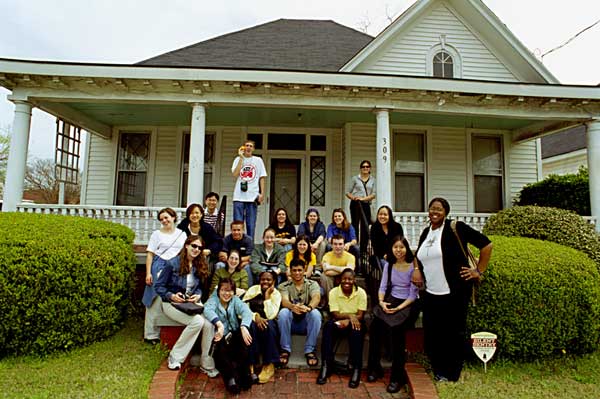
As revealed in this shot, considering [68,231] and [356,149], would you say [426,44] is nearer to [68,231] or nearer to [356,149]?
[356,149]

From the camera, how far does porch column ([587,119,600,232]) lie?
6.45 m

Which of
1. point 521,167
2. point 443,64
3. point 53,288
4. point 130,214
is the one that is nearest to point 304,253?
point 53,288

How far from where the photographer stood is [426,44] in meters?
8.48

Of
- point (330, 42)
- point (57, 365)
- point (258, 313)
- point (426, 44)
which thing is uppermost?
point (330, 42)

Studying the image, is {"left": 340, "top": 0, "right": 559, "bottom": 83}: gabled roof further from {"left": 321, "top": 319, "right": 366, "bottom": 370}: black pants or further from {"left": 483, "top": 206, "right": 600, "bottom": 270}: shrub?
{"left": 321, "top": 319, "right": 366, "bottom": 370}: black pants

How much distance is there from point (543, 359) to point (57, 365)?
4.99m

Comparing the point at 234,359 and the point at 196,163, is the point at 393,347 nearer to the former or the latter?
the point at 234,359

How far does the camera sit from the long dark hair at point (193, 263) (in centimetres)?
377

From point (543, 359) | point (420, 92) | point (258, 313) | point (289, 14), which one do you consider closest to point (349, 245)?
point (258, 313)

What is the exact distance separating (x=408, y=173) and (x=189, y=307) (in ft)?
20.6

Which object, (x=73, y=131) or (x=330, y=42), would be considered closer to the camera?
(x=73, y=131)

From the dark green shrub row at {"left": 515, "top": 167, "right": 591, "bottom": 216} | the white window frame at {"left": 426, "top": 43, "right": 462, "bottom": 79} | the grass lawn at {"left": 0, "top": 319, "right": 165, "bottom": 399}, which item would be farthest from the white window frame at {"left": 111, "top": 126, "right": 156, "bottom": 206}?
the dark green shrub row at {"left": 515, "top": 167, "right": 591, "bottom": 216}

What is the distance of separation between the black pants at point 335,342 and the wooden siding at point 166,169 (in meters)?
5.77

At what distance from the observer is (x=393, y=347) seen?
351 centimetres
